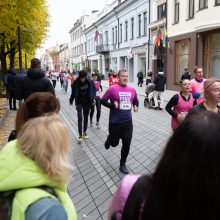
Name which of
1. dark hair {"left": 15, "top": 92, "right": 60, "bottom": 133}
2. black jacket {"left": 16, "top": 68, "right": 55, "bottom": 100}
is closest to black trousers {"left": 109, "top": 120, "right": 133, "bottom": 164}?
black jacket {"left": 16, "top": 68, "right": 55, "bottom": 100}

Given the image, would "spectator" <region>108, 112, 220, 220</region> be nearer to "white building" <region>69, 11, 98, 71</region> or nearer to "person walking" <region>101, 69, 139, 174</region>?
"person walking" <region>101, 69, 139, 174</region>

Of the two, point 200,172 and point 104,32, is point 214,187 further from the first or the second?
point 104,32

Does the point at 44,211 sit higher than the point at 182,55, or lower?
lower

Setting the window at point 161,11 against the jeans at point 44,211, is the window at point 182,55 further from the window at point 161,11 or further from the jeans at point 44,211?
the jeans at point 44,211

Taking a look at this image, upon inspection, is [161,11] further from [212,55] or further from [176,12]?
[212,55]

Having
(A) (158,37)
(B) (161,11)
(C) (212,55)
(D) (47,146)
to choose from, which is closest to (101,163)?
(D) (47,146)

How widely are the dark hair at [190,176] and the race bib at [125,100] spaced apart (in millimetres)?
4440

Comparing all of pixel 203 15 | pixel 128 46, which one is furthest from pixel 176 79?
pixel 128 46

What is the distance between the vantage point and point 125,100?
5746 millimetres

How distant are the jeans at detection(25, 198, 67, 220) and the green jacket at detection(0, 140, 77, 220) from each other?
0.03m

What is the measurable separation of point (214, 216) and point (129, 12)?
3618cm

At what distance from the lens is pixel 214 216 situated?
1.21m

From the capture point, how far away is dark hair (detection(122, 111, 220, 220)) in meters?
1.19

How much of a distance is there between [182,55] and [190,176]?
22.3 meters
